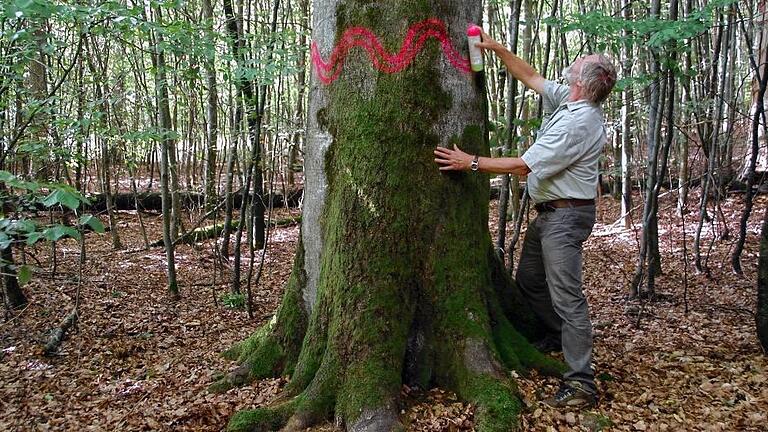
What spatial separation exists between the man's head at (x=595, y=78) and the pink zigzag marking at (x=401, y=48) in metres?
0.70

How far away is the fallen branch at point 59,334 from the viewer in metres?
4.92

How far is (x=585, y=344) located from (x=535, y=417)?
22.3 inches

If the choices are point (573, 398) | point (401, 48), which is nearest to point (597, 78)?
point (401, 48)

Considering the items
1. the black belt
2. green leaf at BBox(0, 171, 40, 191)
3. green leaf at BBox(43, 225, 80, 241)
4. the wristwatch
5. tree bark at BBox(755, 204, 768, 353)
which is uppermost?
the wristwatch

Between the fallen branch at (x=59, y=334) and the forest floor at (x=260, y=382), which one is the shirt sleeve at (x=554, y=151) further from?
the fallen branch at (x=59, y=334)

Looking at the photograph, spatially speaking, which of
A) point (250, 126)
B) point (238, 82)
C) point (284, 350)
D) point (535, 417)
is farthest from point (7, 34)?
point (535, 417)

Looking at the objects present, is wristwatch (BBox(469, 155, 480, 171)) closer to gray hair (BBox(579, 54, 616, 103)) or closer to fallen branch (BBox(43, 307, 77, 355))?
gray hair (BBox(579, 54, 616, 103))

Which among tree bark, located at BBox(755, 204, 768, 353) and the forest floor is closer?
the forest floor

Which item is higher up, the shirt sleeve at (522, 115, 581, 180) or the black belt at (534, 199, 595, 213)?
the shirt sleeve at (522, 115, 581, 180)

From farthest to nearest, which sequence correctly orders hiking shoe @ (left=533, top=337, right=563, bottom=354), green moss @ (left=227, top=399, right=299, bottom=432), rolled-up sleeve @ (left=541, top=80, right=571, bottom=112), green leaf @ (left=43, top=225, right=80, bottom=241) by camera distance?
hiking shoe @ (left=533, top=337, right=563, bottom=354) → rolled-up sleeve @ (left=541, top=80, right=571, bottom=112) → green moss @ (left=227, top=399, right=299, bottom=432) → green leaf @ (left=43, top=225, right=80, bottom=241)

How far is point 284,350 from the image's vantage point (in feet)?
11.9

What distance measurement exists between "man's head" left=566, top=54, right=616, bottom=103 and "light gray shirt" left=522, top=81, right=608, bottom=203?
0.17 feet

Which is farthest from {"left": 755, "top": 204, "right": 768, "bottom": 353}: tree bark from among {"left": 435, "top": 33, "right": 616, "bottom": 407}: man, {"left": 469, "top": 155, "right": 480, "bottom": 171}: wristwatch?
{"left": 469, "top": 155, "right": 480, "bottom": 171}: wristwatch

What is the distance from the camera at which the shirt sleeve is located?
3102mm
